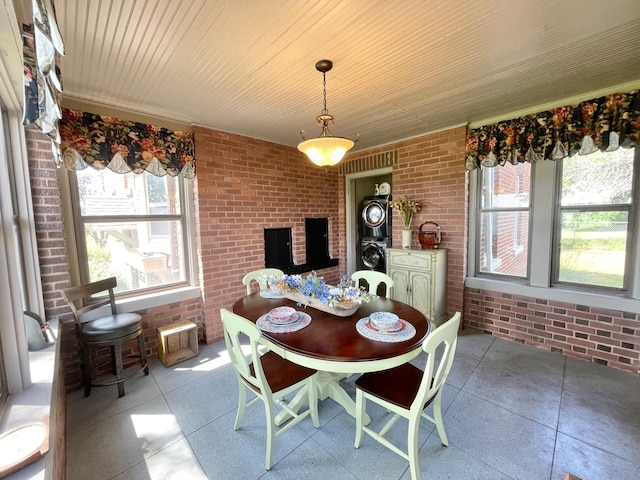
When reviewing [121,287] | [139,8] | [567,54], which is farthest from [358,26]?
[121,287]

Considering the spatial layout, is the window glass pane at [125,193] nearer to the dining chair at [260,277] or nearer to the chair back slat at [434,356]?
the dining chair at [260,277]

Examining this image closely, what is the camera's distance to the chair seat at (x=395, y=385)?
1447 mm

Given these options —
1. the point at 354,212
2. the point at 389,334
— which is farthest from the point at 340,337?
the point at 354,212

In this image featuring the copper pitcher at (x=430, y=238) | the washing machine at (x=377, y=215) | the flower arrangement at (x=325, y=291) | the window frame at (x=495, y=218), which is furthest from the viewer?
the washing machine at (x=377, y=215)

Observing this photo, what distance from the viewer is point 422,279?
306cm

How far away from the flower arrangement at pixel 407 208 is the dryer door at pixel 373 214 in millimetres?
604

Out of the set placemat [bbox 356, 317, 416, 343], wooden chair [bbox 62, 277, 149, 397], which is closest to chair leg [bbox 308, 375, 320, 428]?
placemat [bbox 356, 317, 416, 343]

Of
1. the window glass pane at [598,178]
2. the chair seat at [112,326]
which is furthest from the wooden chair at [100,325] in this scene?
the window glass pane at [598,178]

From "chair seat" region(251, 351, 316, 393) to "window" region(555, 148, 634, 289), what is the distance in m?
2.76

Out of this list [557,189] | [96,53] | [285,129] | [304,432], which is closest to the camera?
[96,53]

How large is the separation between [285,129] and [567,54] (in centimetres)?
239

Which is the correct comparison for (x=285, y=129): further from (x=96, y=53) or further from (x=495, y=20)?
(x=495, y=20)

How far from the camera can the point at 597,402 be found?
6.39 feet

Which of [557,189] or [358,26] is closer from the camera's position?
[358,26]
